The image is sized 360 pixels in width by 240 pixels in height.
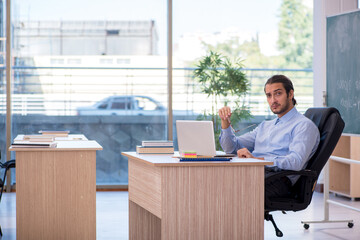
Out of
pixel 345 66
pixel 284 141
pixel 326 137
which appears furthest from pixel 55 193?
pixel 345 66

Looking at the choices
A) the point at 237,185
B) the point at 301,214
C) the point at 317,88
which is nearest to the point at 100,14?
the point at 317,88

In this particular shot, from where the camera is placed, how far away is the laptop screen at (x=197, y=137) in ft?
10.7

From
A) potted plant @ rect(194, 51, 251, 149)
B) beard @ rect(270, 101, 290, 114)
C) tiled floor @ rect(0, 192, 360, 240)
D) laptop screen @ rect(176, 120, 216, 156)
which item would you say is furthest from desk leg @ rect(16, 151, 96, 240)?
potted plant @ rect(194, 51, 251, 149)

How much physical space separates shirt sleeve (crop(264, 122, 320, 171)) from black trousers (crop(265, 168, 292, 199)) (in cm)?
13

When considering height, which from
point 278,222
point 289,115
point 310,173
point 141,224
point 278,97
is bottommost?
point 278,222

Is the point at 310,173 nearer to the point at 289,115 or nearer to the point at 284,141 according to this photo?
the point at 284,141

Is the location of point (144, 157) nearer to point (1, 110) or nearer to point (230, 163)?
point (230, 163)

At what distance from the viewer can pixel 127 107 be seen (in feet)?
24.1

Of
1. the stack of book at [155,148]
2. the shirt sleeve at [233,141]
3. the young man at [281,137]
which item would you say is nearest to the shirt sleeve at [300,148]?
the young man at [281,137]

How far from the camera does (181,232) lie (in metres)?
3.07

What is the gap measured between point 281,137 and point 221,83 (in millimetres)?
2887

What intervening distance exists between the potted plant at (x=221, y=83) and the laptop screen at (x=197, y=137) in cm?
319

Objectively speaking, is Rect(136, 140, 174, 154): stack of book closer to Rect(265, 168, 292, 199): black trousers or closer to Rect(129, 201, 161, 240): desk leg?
Rect(129, 201, 161, 240): desk leg

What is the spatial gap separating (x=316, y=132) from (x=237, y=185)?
864mm
